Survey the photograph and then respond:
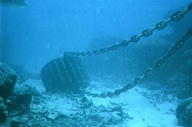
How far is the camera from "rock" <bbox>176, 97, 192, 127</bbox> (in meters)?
7.49

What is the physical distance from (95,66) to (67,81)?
29.0 feet

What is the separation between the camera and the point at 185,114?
7.62m

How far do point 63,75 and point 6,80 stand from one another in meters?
5.24

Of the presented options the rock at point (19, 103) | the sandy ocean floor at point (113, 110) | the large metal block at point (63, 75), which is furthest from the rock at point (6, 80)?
the large metal block at point (63, 75)

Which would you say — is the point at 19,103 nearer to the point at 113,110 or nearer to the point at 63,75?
the point at 113,110

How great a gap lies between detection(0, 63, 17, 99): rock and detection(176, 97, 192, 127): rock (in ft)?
15.7

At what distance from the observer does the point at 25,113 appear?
7.29 meters

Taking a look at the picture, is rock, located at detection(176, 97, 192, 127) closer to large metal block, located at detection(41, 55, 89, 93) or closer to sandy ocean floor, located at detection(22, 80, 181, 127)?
sandy ocean floor, located at detection(22, 80, 181, 127)

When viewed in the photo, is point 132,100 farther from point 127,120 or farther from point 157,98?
point 127,120

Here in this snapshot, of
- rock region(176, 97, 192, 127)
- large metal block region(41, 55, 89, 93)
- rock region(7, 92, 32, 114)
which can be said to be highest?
large metal block region(41, 55, 89, 93)

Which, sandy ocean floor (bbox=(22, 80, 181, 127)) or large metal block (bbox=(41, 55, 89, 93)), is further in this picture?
large metal block (bbox=(41, 55, 89, 93))

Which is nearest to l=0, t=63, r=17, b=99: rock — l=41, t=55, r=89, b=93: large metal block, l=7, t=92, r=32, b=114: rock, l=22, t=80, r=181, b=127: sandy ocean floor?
l=7, t=92, r=32, b=114: rock

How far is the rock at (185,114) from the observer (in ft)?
24.6

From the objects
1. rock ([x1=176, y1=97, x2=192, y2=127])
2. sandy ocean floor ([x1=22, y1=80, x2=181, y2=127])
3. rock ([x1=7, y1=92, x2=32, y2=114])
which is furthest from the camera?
sandy ocean floor ([x1=22, y1=80, x2=181, y2=127])
